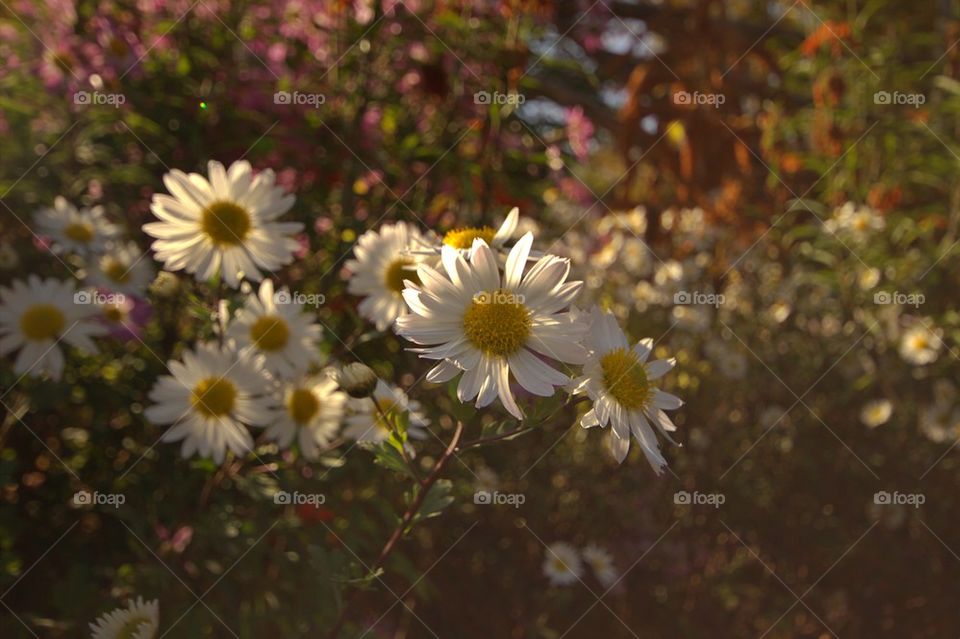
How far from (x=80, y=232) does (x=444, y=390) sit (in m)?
0.87

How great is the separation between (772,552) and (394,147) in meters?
1.43

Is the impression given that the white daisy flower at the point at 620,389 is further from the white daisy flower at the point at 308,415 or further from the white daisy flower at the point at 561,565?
the white daisy flower at the point at 561,565

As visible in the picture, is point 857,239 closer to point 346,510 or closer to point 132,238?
point 346,510

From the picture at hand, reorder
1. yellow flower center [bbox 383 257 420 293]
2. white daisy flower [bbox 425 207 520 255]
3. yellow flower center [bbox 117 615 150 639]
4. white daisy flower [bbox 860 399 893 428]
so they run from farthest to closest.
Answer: white daisy flower [bbox 860 399 893 428] < yellow flower center [bbox 383 257 420 293] < white daisy flower [bbox 425 207 520 255] < yellow flower center [bbox 117 615 150 639]

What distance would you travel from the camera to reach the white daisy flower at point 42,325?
1578 millimetres

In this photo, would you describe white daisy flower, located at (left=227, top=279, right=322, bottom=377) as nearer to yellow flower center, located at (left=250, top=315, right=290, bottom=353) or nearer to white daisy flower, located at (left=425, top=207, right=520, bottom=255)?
yellow flower center, located at (left=250, top=315, right=290, bottom=353)

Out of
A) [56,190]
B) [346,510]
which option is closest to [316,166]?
[56,190]

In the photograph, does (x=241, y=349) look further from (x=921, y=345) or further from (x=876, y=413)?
(x=921, y=345)

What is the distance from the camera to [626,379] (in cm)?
106

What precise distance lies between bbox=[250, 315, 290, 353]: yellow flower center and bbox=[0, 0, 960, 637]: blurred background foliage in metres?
0.10

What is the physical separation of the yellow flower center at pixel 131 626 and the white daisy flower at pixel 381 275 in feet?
1.91

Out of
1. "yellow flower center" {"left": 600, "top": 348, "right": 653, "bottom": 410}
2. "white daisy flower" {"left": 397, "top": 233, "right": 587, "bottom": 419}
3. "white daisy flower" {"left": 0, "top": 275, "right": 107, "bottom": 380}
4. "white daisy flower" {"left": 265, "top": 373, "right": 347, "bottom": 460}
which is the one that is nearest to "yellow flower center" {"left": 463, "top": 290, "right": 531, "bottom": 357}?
"white daisy flower" {"left": 397, "top": 233, "right": 587, "bottom": 419}

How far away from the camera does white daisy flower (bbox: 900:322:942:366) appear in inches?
88.9

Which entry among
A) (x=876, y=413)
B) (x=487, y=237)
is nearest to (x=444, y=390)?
(x=487, y=237)
